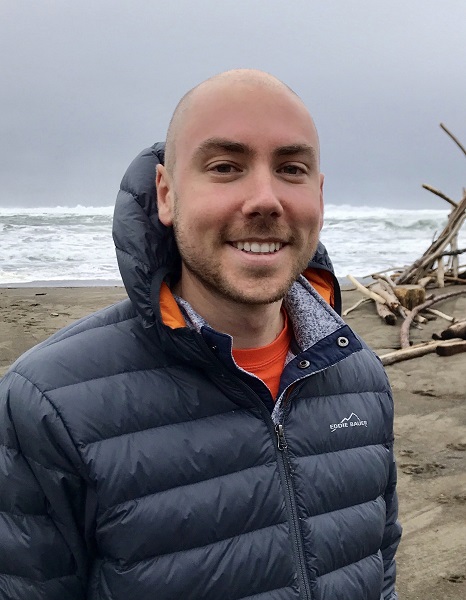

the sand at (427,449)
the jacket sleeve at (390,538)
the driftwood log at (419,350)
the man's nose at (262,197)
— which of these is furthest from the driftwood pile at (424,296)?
the man's nose at (262,197)

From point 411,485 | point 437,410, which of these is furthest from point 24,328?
point 411,485

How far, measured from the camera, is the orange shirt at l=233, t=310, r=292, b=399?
6.23 feet

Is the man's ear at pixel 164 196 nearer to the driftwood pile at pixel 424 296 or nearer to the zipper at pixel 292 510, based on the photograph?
the zipper at pixel 292 510

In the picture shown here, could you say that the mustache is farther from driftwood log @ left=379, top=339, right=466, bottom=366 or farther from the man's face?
driftwood log @ left=379, top=339, right=466, bottom=366

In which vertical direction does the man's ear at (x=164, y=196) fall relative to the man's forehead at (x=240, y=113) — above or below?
below

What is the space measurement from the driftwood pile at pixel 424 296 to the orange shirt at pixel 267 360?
5.65 m

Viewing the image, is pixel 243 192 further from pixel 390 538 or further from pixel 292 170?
pixel 390 538

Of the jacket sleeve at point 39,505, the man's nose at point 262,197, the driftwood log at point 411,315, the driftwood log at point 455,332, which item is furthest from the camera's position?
the driftwood log at point 411,315

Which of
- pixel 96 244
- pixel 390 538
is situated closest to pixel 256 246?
pixel 390 538

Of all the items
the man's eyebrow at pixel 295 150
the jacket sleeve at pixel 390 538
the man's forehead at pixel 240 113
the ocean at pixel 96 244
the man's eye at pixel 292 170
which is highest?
the man's forehead at pixel 240 113

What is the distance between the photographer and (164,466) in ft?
5.41

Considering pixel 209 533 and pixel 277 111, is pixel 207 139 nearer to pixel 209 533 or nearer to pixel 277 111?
pixel 277 111

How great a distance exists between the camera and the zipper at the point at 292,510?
173 centimetres

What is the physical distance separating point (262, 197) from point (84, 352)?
1.86 feet
